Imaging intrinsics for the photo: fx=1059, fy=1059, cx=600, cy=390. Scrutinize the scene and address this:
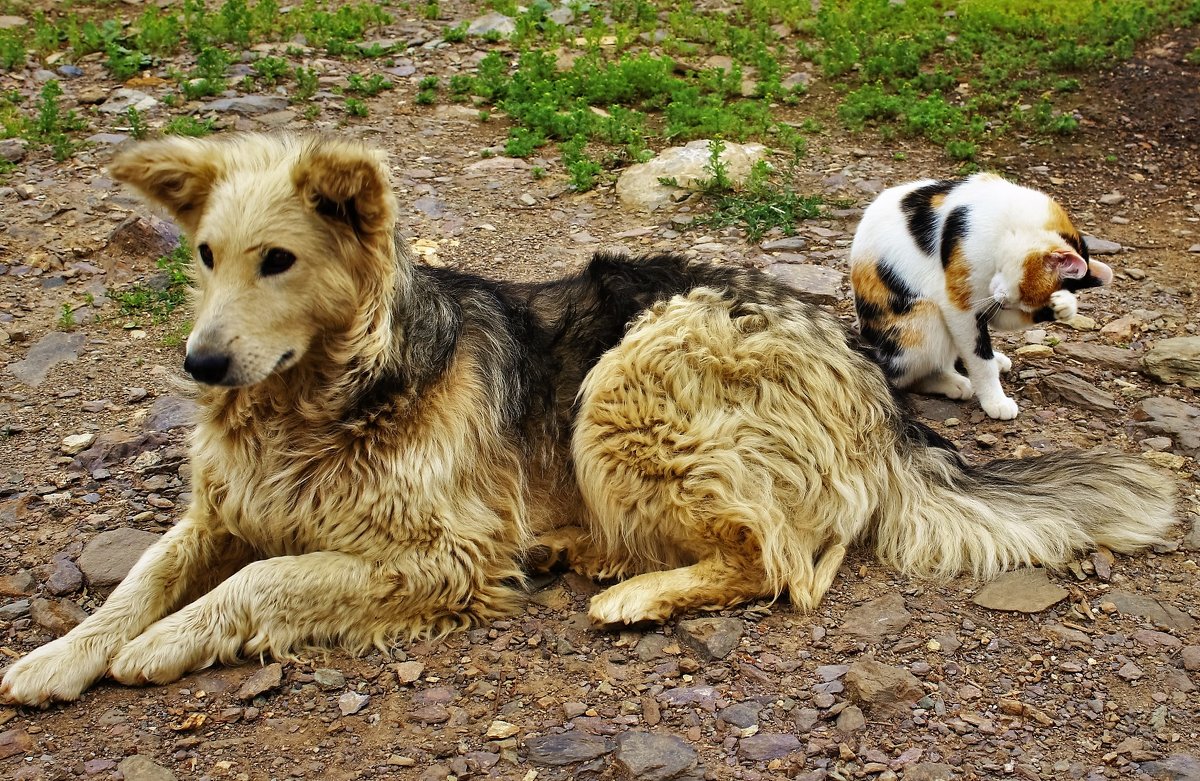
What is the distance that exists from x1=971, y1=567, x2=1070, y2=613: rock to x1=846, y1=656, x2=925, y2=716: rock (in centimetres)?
65

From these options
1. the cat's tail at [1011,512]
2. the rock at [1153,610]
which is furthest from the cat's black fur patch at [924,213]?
the rock at [1153,610]

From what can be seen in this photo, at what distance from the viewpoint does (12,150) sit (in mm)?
8211

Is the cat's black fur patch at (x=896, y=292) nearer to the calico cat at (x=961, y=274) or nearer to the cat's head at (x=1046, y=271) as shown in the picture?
the calico cat at (x=961, y=274)

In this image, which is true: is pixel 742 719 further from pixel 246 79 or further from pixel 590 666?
pixel 246 79

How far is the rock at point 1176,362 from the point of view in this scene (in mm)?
5773

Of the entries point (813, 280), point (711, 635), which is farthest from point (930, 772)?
point (813, 280)

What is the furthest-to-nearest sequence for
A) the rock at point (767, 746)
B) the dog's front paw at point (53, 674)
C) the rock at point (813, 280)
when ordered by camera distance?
the rock at point (813, 280) < the dog's front paw at point (53, 674) < the rock at point (767, 746)

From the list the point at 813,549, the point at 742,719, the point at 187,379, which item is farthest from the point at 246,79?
the point at 742,719

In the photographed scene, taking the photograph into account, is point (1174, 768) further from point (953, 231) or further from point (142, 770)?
point (142, 770)

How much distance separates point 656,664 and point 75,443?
10.8 feet

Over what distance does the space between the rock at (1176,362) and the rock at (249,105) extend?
7010 millimetres

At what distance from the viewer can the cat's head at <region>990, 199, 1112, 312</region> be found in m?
5.15

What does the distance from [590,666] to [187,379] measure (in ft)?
6.84

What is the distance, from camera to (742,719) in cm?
371
